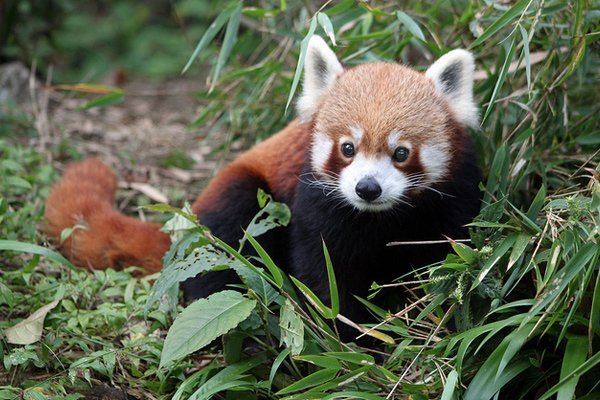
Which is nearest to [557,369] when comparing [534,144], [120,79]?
[534,144]

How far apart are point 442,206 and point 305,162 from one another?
72cm

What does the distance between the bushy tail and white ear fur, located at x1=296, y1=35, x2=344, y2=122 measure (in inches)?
42.9

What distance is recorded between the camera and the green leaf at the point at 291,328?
286 centimetres

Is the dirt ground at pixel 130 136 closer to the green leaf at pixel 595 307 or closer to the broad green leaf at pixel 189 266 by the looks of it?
the broad green leaf at pixel 189 266

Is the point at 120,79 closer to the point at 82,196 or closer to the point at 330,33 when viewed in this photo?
the point at 82,196

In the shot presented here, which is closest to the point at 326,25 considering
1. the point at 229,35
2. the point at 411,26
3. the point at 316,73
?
the point at 316,73

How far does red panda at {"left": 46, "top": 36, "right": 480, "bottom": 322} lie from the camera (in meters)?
3.44

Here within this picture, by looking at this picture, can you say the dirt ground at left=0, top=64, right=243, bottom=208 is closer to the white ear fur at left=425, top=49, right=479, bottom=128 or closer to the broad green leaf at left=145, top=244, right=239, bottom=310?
the broad green leaf at left=145, top=244, right=239, bottom=310

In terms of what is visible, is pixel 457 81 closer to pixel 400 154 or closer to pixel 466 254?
pixel 400 154

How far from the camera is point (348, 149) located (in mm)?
3510

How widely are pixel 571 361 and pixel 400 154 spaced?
1171 millimetres

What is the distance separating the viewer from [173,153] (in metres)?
Answer: 5.92

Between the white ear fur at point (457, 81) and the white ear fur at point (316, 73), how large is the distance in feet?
1.52

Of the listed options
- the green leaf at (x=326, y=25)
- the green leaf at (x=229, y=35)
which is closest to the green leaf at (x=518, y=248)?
the green leaf at (x=326, y=25)
